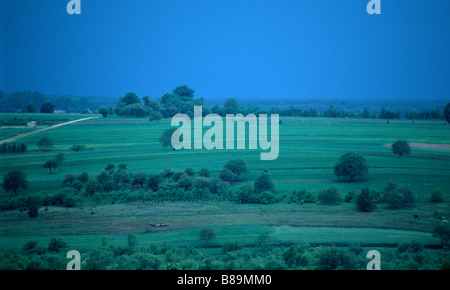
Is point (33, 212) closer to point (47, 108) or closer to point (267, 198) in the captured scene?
point (267, 198)

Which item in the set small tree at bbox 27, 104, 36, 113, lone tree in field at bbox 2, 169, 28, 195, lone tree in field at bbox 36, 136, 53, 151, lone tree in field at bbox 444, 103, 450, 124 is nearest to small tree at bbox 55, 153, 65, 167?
lone tree in field at bbox 36, 136, 53, 151

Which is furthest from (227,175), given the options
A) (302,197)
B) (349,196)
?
(349,196)

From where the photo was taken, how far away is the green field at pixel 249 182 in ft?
44.9

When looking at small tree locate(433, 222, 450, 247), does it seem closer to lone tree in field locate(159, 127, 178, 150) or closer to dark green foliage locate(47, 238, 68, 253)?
dark green foliage locate(47, 238, 68, 253)

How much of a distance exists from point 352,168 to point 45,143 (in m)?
16.1

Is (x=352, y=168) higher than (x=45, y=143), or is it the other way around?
(x=45, y=143)

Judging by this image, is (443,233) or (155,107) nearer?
(443,233)

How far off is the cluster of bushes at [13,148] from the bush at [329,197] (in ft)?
47.9

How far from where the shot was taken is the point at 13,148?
64.2 ft

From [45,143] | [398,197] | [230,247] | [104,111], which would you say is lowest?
[230,247]

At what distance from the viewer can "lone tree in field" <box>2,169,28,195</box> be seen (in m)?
17.1

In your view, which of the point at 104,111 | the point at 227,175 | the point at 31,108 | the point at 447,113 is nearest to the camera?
the point at 227,175

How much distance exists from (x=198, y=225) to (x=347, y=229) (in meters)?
5.25

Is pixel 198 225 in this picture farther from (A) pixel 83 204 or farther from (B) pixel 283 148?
(B) pixel 283 148
